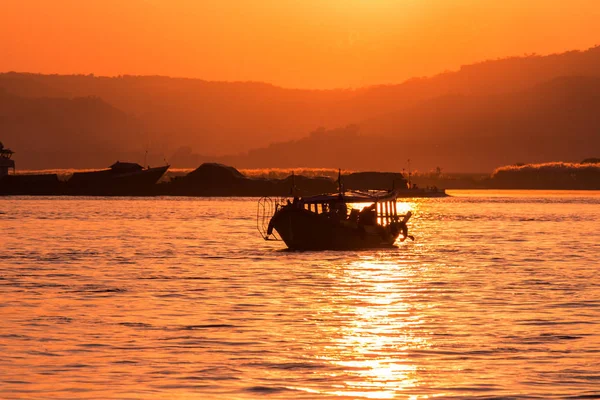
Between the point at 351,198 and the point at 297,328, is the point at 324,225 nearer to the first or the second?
the point at 351,198

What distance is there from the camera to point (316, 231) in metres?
78.1

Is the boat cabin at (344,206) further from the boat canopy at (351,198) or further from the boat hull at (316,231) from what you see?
the boat hull at (316,231)

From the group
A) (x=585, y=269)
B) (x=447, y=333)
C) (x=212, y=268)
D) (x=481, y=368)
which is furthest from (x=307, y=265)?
(x=481, y=368)

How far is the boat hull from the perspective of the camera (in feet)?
255

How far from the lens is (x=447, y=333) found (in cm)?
3114

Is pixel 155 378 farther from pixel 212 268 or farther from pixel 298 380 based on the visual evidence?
pixel 212 268

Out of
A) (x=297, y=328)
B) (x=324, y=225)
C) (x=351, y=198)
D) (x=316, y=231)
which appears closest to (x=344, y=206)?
(x=351, y=198)

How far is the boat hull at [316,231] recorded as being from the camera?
255ft

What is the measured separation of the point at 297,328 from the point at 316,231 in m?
46.0

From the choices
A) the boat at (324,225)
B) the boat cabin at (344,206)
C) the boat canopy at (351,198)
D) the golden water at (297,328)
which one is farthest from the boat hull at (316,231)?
the golden water at (297,328)

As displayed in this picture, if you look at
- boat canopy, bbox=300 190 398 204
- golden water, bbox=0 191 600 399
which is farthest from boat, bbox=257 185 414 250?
golden water, bbox=0 191 600 399

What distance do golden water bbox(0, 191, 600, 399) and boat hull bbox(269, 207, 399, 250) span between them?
10.0m

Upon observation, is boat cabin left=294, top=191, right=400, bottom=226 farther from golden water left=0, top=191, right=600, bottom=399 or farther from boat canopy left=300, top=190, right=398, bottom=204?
golden water left=0, top=191, right=600, bottom=399

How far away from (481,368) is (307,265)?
Answer: 126 ft
